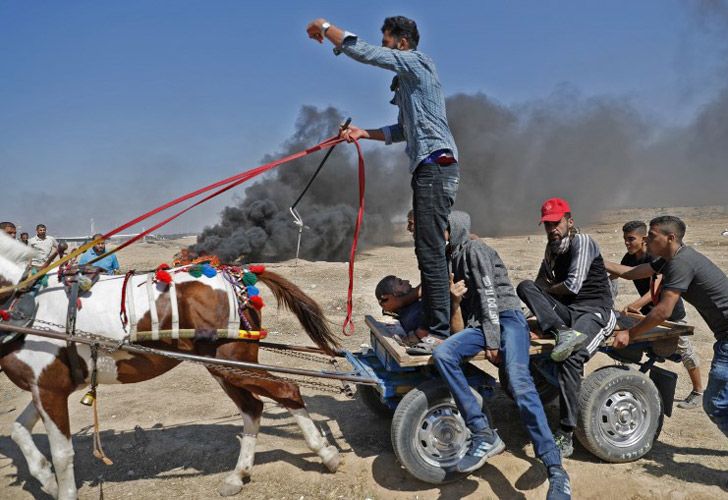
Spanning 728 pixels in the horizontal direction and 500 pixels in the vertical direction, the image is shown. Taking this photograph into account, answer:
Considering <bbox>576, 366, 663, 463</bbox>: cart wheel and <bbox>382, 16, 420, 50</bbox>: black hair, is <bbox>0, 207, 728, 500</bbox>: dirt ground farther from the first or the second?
<bbox>382, 16, 420, 50</bbox>: black hair

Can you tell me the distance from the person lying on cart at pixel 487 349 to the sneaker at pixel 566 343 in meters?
0.23

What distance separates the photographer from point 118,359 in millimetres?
4141

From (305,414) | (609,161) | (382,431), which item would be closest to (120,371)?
(305,414)

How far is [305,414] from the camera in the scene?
14.9 ft

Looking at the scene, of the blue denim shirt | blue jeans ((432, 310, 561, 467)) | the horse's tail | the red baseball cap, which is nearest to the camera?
blue jeans ((432, 310, 561, 467))

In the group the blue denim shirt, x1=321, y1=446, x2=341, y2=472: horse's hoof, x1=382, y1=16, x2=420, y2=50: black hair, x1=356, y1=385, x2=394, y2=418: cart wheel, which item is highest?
x1=382, y1=16, x2=420, y2=50: black hair

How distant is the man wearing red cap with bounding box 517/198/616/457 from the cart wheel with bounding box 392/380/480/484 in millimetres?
791

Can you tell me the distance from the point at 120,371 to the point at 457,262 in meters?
2.90

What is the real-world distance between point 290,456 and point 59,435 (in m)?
1.96

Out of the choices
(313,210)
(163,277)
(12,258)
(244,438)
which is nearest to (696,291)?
(244,438)

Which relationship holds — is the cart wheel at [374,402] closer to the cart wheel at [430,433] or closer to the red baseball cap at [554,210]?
the cart wheel at [430,433]

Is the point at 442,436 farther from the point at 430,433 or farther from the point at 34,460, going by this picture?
the point at 34,460

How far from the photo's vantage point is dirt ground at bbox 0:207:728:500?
417 cm

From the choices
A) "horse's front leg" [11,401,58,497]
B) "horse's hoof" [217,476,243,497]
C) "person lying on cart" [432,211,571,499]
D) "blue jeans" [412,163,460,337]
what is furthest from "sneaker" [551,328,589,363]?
"horse's front leg" [11,401,58,497]
